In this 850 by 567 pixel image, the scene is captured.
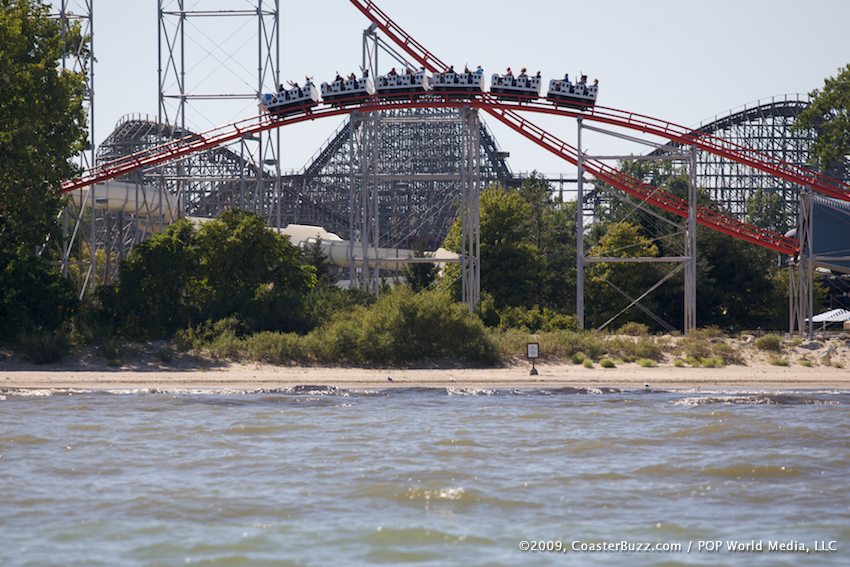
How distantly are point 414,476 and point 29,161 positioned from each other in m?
19.9

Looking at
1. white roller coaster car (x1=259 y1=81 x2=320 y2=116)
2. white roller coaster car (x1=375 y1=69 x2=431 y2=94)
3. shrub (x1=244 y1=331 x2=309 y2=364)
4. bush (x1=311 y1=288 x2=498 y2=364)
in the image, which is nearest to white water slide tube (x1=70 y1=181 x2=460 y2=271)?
white roller coaster car (x1=259 y1=81 x2=320 y2=116)

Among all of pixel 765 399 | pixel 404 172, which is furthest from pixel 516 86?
pixel 404 172

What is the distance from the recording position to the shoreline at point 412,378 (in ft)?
91.3

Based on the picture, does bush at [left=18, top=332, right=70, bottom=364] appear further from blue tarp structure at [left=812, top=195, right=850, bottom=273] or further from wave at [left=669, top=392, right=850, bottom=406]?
blue tarp structure at [left=812, top=195, right=850, bottom=273]

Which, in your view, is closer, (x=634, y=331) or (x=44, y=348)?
(x=44, y=348)

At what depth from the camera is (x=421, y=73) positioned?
40469 mm

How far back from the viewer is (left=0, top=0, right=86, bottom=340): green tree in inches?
1313

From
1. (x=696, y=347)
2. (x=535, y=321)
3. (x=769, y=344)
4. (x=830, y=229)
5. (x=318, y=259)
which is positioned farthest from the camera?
(x=318, y=259)

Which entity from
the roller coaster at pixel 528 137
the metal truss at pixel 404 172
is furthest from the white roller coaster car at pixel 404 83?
the metal truss at pixel 404 172

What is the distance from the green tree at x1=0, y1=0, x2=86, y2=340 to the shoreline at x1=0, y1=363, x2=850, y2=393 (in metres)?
3.36

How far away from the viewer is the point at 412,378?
29.2m

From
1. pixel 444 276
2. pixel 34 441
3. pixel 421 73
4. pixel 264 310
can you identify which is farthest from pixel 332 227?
pixel 34 441

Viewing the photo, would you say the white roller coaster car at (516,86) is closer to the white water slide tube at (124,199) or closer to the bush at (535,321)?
the bush at (535,321)

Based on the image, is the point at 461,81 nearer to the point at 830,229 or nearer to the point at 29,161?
the point at 830,229
